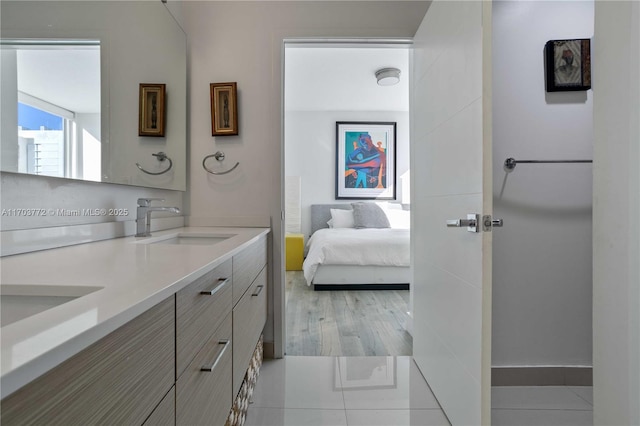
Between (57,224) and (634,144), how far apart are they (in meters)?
1.77

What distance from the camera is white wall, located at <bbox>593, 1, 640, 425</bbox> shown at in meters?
0.79

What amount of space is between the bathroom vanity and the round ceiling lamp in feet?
10.7

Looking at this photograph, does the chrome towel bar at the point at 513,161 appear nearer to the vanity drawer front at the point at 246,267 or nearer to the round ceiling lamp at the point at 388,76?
the vanity drawer front at the point at 246,267

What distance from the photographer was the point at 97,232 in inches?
52.9

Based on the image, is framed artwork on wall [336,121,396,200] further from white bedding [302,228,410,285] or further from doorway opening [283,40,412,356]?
white bedding [302,228,410,285]

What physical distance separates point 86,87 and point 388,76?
129 inches

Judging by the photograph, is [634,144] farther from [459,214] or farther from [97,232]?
[97,232]

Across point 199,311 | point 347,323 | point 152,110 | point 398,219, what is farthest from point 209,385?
point 398,219

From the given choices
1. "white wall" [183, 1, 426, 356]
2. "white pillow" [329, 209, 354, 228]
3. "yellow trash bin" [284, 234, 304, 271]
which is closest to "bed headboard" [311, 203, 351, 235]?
"white pillow" [329, 209, 354, 228]

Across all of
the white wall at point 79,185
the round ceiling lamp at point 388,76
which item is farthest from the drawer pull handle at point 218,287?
the round ceiling lamp at point 388,76

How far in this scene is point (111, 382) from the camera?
18.9 inches

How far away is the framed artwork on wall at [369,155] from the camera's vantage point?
5.55 m

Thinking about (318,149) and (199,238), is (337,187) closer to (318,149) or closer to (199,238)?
(318,149)

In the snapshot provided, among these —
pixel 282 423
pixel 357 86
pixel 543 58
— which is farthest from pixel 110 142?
pixel 357 86
